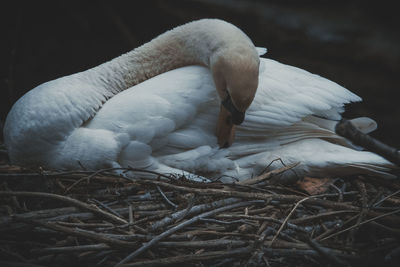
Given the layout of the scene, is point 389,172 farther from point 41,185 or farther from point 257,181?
point 41,185

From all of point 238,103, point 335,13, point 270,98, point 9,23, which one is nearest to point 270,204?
point 238,103

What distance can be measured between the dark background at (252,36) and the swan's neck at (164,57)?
155 centimetres

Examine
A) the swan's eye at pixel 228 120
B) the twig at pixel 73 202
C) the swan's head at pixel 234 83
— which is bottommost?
the twig at pixel 73 202

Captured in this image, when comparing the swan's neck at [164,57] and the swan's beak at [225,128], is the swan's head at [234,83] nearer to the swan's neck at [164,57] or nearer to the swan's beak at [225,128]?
the swan's beak at [225,128]

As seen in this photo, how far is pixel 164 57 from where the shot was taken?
3.26 m

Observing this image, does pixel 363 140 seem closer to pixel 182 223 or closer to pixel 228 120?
pixel 182 223

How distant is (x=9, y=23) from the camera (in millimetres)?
4766

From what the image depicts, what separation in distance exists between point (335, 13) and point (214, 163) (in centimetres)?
264

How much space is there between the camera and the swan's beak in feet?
8.97

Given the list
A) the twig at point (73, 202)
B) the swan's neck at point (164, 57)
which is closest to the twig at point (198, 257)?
the twig at point (73, 202)

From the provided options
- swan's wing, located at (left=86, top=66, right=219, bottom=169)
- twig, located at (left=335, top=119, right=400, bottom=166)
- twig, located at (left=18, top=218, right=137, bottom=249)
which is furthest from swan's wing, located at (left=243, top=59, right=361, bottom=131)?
twig, located at (left=335, top=119, right=400, bottom=166)

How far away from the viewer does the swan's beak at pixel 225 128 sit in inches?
108

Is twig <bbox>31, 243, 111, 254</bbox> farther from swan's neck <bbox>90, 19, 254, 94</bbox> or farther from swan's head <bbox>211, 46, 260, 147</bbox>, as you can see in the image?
swan's neck <bbox>90, 19, 254, 94</bbox>

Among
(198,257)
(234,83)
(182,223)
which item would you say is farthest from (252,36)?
(198,257)
